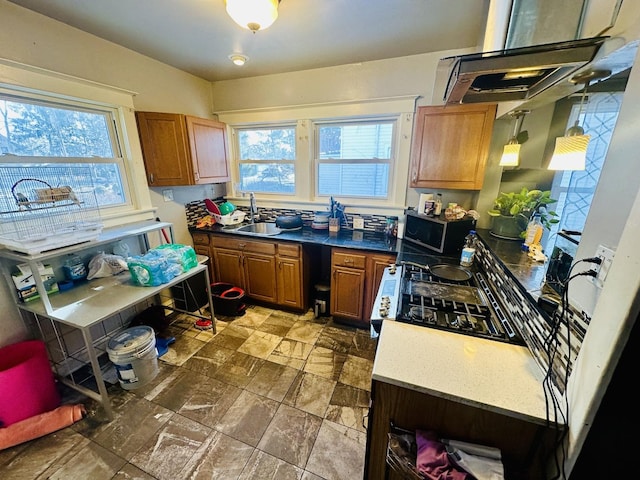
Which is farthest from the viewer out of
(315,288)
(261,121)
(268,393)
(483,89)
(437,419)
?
(261,121)

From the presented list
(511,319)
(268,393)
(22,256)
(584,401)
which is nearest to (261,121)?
(22,256)

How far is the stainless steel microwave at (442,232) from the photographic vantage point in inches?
78.7

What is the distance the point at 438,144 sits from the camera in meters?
2.13

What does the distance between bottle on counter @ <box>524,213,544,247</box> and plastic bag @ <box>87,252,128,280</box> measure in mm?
3023

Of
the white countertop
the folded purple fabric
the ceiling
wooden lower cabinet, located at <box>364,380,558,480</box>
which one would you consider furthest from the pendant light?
the folded purple fabric

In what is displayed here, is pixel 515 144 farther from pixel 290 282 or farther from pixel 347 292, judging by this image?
pixel 290 282

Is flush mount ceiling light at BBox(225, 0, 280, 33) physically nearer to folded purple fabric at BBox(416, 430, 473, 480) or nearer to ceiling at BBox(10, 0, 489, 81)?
ceiling at BBox(10, 0, 489, 81)

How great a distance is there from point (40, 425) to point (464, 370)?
2.34 metres

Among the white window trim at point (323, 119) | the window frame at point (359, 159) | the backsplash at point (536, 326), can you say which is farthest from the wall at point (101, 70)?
the backsplash at point (536, 326)

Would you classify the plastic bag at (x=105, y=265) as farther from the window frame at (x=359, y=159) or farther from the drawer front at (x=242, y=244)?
the window frame at (x=359, y=159)

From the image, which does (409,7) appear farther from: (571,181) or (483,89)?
(571,181)

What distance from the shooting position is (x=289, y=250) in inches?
100

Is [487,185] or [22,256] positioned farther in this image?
[487,185]

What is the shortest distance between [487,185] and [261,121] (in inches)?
95.6
